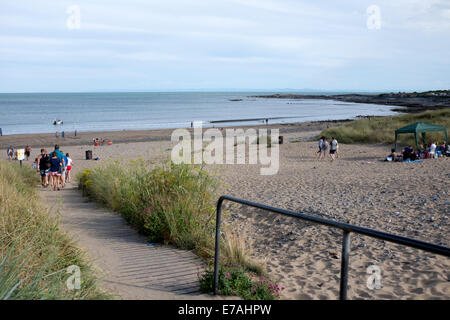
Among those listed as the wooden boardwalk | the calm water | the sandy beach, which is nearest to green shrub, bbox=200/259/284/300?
the wooden boardwalk

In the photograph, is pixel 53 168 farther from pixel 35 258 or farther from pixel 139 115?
pixel 139 115

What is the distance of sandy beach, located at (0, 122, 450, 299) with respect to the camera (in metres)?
5.10

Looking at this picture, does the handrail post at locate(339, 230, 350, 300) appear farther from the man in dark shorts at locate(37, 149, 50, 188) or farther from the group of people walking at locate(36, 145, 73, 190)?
the man in dark shorts at locate(37, 149, 50, 188)

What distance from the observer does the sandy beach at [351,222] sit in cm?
510

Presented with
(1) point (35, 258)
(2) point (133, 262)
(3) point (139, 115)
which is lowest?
(2) point (133, 262)

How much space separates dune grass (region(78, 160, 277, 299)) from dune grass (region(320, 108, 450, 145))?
2060cm

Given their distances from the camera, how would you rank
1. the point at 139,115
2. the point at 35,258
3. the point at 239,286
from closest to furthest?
the point at 35,258
the point at 239,286
the point at 139,115

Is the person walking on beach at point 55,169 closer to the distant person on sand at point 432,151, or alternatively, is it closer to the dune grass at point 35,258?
the dune grass at point 35,258

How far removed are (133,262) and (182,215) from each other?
1.24m

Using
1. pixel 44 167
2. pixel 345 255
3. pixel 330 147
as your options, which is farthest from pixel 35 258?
pixel 330 147

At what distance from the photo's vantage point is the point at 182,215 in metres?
6.34
